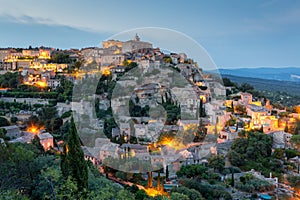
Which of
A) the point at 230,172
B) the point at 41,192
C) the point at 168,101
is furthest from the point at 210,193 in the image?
the point at 168,101

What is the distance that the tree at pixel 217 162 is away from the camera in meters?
9.60

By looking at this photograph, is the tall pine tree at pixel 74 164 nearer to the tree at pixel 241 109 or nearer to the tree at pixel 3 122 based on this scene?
the tree at pixel 3 122

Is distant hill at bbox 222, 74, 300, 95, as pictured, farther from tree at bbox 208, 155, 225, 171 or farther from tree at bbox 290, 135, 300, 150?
tree at bbox 208, 155, 225, 171

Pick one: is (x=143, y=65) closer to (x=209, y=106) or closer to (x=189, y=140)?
(x=209, y=106)

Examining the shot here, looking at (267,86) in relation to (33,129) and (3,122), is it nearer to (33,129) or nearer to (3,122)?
(33,129)

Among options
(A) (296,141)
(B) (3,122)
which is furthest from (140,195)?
(B) (3,122)

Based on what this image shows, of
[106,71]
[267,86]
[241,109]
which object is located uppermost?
[106,71]

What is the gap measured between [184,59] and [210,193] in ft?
48.6

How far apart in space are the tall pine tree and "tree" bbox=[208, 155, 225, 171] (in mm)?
5621

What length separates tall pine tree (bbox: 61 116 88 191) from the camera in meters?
5.14

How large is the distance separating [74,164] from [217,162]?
231 inches

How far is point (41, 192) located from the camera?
543cm

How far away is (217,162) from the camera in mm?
9633

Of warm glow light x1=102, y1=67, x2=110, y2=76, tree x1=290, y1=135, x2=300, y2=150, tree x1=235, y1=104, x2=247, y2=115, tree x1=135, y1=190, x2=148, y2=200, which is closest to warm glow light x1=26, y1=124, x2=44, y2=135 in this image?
warm glow light x1=102, y1=67, x2=110, y2=76
